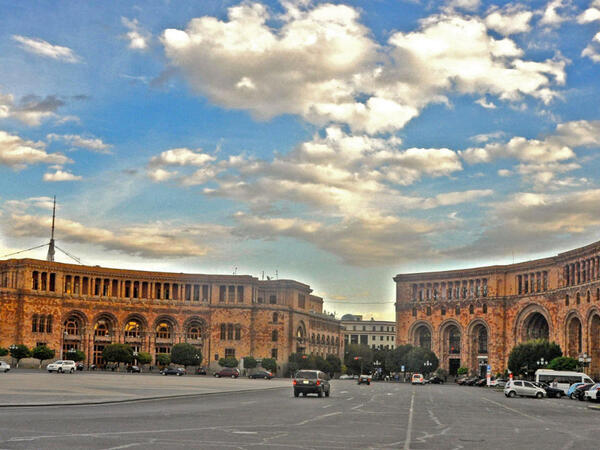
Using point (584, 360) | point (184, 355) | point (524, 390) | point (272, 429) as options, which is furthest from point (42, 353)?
point (272, 429)

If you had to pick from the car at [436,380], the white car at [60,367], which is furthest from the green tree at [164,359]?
the car at [436,380]

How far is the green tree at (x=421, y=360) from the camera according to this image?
122m

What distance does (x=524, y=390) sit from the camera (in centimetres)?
6159

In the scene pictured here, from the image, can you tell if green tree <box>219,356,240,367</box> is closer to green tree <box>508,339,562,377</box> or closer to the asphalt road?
green tree <box>508,339,562,377</box>

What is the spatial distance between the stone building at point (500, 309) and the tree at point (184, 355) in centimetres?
3768

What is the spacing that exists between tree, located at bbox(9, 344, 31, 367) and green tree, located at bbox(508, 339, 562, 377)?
6389 centimetres

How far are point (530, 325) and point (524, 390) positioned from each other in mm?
58088

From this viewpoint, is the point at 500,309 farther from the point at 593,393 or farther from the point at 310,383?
the point at 310,383

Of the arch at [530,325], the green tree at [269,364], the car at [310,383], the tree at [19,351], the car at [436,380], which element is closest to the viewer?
the car at [310,383]

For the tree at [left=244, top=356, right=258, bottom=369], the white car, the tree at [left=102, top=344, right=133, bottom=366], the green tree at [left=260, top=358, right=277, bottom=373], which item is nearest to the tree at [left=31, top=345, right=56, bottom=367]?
the tree at [left=102, top=344, right=133, bottom=366]

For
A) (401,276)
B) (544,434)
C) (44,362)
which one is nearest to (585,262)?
(401,276)

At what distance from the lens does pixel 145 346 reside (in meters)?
124

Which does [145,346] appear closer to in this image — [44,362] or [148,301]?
[148,301]

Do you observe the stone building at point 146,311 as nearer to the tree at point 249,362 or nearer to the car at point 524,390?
the tree at point 249,362
